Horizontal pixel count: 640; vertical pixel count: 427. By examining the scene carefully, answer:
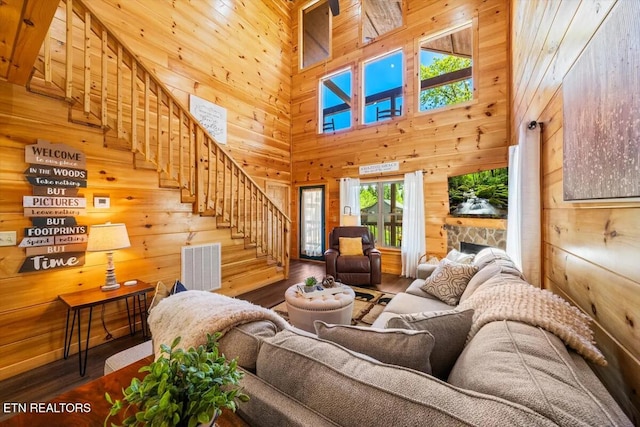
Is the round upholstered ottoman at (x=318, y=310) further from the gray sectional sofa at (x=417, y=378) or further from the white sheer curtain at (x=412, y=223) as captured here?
the white sheer curtain at (x=412, y=223)

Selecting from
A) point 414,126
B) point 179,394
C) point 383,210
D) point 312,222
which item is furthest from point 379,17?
point 179,394

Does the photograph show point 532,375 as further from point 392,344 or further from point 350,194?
point 350,194

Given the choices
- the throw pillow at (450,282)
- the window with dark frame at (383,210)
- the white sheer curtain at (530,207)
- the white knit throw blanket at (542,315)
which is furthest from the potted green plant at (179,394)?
the window with dark frame at (383,210)

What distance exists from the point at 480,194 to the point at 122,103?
529 centimetres

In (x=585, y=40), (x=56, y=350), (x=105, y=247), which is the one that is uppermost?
(x=585, y=40)

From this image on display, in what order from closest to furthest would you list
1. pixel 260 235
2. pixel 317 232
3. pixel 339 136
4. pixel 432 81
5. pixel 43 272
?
1. pixel 43 272
2. pixel 260 235
3. pixel 432 81
4. pixel 339 136
5. pixel 317 232

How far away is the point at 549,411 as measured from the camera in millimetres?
516

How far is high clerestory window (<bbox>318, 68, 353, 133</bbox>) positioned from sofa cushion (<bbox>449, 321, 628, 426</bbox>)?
542 centimetres

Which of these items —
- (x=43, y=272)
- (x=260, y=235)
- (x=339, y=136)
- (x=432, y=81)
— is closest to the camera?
(x=43, y=272)

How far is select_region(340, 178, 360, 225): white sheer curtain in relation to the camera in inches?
210

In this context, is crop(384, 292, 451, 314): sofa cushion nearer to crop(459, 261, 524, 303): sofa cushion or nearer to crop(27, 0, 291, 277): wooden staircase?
crop(459, 261, 524, 303): sofa cushion

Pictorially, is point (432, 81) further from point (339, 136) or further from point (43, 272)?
point (43, 272)

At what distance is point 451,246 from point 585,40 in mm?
3635

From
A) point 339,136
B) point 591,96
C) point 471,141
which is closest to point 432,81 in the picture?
point 471,141
